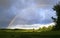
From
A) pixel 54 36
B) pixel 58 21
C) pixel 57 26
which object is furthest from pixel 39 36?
pixel 58 21

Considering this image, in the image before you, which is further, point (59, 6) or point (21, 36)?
point (59, 6)

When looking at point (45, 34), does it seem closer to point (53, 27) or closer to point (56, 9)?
point (53, 27)

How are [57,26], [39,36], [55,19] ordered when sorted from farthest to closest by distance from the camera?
1. [55,19]
2. [57,26]
3. [39,36]

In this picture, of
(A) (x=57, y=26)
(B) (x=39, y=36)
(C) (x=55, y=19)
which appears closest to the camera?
(B) (x=39, y=36)

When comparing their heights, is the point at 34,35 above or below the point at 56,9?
below

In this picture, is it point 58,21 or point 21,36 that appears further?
point 58,21

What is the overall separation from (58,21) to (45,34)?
2887mm

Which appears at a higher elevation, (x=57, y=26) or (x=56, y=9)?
(x=56, y=9)

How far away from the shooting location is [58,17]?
369 inches

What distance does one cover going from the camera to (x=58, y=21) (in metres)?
9.10

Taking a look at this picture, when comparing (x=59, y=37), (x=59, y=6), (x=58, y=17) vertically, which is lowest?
(x=59, y=37)

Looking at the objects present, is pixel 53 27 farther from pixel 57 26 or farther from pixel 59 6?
pixel 59 6

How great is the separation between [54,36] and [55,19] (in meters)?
3.01

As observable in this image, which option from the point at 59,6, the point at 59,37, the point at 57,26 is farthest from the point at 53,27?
the point at 59,37
